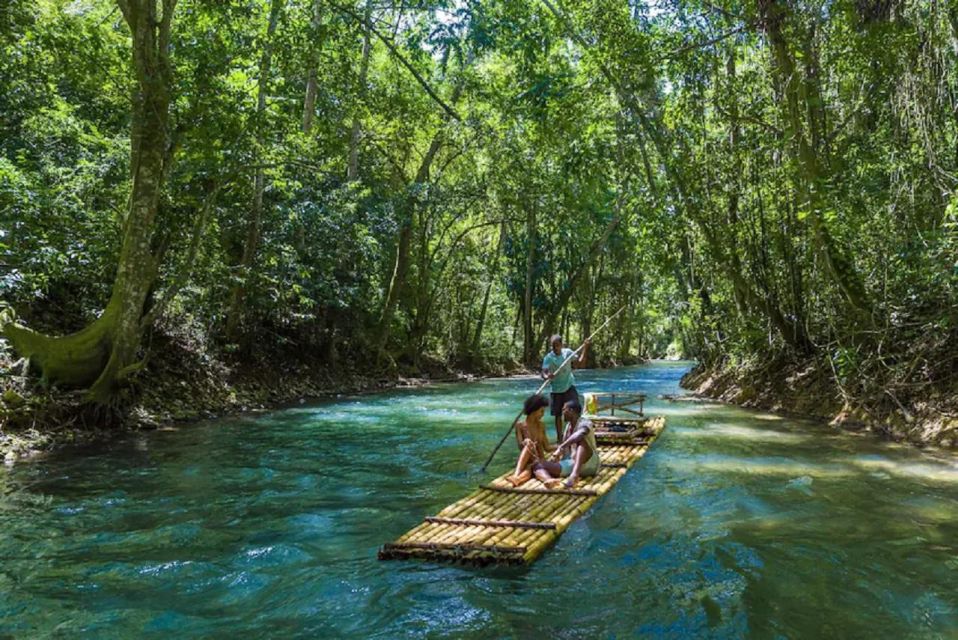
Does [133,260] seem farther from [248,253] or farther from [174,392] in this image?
[248,253]

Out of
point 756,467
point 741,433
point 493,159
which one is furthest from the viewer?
point 493,159

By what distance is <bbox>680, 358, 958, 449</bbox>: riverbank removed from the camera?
9953mm

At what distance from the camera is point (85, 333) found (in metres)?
10.3

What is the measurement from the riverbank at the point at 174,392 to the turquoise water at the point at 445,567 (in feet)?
2.39

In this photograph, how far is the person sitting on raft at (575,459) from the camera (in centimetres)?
695

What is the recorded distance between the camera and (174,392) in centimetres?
1291

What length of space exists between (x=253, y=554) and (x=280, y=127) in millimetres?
8111

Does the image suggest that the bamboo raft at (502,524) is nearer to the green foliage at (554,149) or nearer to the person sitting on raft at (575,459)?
the person sitting on raft at (575,459)

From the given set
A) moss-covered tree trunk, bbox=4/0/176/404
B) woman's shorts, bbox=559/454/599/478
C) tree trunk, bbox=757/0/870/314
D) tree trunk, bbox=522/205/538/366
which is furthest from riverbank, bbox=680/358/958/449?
tree trunk, bbox=522/205/538/366

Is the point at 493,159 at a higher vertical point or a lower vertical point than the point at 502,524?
higher

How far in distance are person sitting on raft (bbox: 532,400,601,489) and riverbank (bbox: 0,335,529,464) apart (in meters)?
6.55

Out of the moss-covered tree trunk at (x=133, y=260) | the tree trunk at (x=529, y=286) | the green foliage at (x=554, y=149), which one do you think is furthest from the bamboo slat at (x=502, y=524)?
the tree trunk at (x=529, y=286)

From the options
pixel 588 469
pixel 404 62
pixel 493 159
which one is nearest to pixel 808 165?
pixel 588 469

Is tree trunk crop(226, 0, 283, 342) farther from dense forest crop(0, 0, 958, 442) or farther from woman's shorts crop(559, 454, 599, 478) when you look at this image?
woman's shorts crop(559, 454, 599, 478)
